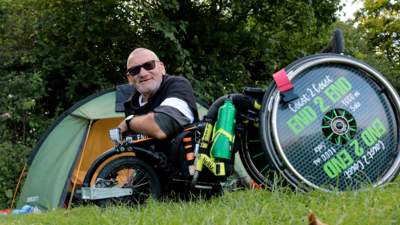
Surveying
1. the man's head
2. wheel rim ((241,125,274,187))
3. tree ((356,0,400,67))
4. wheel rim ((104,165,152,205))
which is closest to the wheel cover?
wheel rim ((241,125,274,187))

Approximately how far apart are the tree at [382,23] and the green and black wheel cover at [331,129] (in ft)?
52.3

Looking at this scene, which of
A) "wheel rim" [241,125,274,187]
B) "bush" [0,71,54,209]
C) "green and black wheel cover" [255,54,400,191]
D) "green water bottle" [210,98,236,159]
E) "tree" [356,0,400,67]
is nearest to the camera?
"green and black wheel cover" [255,54,400,191]

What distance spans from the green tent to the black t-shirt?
1717 millimetres

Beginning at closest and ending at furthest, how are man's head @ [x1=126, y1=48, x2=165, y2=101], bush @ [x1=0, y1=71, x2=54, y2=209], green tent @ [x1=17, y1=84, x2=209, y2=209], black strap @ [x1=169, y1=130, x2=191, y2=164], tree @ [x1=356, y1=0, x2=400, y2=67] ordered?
black strap @ [x1=169, y1=130, x2=191, y2=164] → man's head @ [x1=126, y1=48, x2=165, y2=101] → green tent @ [x1=17, y1=84, x2=209, y2=209] → bush @ [x1=0, y1=71, x2=54, y2=209] → tree @ [x1=356, y1=0, x2=400, y2=67]

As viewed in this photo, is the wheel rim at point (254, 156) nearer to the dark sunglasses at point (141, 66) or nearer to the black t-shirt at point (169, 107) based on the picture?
the black t-shirt at point (169, 107)

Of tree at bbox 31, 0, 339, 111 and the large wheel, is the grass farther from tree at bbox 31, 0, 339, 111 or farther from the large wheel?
tree at bbox 31, 0, 339, 111

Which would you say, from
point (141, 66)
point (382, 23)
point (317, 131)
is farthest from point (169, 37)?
point (382, 23)

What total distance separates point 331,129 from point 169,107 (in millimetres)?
913

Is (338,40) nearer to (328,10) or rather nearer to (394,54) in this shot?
(328,10)

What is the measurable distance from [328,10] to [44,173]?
6021mm

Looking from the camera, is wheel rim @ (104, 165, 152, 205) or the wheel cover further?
wheel rim @ (104, 165, 152, 205)

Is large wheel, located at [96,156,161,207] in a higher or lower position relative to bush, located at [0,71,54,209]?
lower

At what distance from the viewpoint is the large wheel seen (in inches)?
73.8

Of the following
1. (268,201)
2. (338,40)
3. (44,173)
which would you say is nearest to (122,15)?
(44,173)
